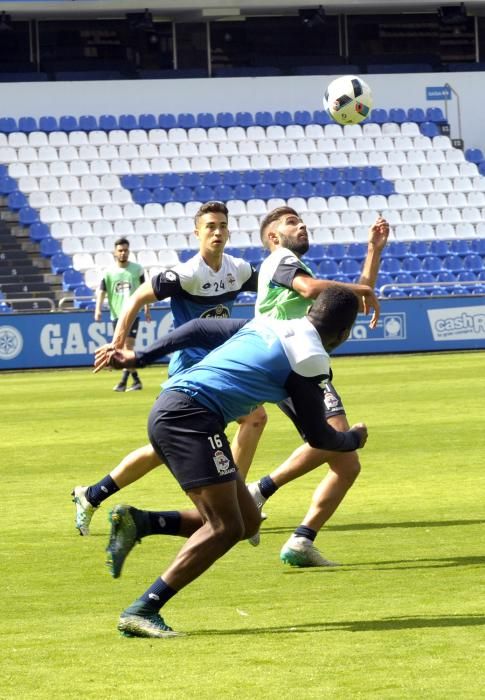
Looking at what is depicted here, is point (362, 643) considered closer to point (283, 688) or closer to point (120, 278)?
point (283, 688)

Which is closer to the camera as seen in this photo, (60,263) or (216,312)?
(216,312)

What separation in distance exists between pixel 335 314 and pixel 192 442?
2.94ft

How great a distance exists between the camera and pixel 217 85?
4369 centimetres

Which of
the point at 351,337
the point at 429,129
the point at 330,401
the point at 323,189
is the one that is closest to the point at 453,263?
the point at 323,189

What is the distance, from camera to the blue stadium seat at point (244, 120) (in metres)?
42.4

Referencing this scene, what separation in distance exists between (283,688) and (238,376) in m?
1.57

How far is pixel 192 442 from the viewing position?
21.3 ft

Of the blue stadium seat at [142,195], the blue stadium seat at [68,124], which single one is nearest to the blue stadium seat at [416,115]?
the blue stadium seat at [142,195]

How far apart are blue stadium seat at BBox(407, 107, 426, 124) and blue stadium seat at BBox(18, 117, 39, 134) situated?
11.9m

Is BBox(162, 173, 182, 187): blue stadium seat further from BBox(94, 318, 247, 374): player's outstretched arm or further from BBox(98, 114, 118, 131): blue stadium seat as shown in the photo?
BBox(94, 318, 247, 374): player's outstretched arm

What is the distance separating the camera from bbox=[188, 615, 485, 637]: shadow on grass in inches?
261

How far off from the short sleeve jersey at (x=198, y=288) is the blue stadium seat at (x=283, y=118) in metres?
33.6

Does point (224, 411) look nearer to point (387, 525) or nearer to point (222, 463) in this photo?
point (222, 463)

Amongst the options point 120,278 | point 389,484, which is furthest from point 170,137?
point 389,484
